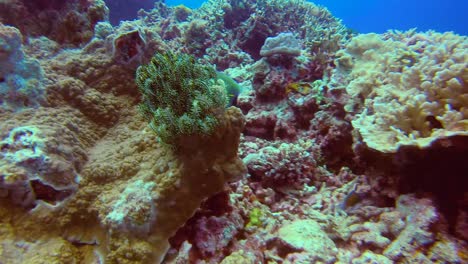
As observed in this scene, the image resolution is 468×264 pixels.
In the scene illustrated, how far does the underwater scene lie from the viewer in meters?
2.62

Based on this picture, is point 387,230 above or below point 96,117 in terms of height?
below

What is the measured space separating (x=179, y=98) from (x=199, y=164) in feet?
2.22

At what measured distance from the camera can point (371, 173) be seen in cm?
Answer: 341

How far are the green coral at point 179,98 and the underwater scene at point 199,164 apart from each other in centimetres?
1

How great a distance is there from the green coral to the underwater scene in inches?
0.6

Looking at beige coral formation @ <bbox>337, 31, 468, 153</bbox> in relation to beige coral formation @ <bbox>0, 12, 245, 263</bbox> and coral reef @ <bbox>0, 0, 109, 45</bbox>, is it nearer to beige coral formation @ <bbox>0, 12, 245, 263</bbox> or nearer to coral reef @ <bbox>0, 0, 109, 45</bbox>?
beige coral formation @ <bbox>0, 12, 245, 263</bbox>

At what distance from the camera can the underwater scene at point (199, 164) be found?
2.62 metres

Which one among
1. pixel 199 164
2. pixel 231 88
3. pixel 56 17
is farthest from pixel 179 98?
pixel 56 17

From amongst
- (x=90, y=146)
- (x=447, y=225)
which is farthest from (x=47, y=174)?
(x=447, y=225)

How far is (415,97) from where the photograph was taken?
2.97m

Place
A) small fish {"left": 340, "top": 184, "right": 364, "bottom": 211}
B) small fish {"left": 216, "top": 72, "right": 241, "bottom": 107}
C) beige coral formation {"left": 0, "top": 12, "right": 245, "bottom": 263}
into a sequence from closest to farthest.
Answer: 1. beige coral formation {"left": 0, "top": 12, "right": 245, "bottom": 263}
2. small fish {"left": 340, "top": 184, "right": 364, "bottom": 211}
3. small fish {"left": 216, "top": 72, "right": 241, "bottom": 107}

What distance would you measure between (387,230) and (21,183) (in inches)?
136

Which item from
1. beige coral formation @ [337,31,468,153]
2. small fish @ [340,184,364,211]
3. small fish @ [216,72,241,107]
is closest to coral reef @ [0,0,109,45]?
small fish @ [216,72,241,107]

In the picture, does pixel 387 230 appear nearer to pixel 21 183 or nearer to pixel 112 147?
pixel 112 147
